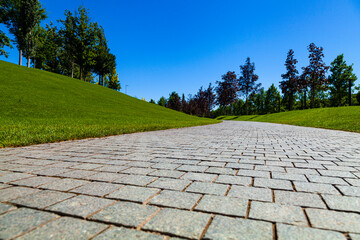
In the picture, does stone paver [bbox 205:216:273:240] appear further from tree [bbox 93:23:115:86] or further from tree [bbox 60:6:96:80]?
tree [bbox 93:23:115:86]

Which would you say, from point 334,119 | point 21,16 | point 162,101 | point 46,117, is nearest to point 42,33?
point 21,16

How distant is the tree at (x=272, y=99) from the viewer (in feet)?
197

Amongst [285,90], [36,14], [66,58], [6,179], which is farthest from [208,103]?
[6,179]

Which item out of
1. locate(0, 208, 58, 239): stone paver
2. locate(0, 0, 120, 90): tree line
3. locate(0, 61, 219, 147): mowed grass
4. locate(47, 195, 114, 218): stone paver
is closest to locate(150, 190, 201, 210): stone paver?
locate(47, 195, 114, 218): stone paver

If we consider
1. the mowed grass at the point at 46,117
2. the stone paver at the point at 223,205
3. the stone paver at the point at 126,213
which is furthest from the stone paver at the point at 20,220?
the mowed grass at the point at 46,117

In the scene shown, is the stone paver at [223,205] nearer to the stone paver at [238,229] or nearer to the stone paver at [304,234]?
the stone paver at [238,229]

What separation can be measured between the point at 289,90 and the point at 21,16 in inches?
1977

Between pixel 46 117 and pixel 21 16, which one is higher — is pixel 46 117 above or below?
below

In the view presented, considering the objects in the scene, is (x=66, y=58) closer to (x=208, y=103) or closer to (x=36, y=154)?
(x=208, y=103)

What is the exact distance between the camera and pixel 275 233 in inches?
50.2

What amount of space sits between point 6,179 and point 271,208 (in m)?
2.80

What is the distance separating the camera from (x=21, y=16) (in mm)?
29516

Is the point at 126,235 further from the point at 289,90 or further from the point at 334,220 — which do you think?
the point at 289,90

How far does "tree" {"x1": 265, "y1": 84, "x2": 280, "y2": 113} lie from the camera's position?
60053mm
